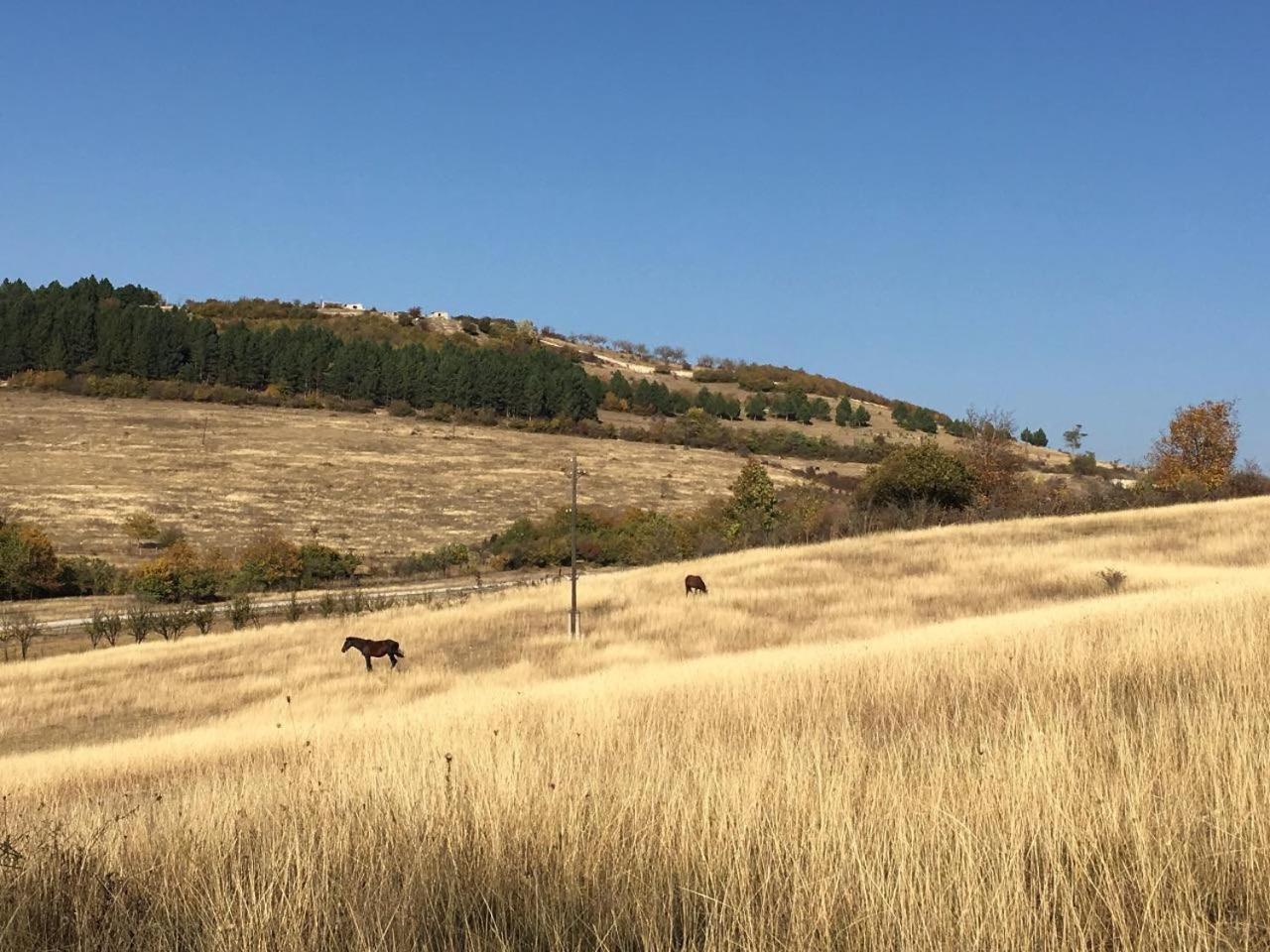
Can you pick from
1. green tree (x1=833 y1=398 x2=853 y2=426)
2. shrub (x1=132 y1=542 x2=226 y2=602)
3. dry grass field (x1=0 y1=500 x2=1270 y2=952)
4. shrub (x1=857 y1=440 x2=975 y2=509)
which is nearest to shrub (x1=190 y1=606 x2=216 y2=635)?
shrub (x1=132 y1=542 x2=226 y2=602)

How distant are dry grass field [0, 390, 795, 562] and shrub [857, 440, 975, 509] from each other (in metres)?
24.9

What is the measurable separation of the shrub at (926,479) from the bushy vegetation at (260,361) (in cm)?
7175

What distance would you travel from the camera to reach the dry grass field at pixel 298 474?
7062 cm

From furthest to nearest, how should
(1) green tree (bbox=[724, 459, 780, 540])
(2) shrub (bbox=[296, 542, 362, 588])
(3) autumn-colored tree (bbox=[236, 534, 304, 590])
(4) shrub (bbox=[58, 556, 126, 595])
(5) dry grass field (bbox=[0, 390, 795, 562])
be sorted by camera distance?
1. (5) dry grass field (bbox=[0, 390, 795, 562])
2. (1) green tree (bbox=[724, 459, 780, 540])
3. (2) shrub (bbox=[296, 542, 362, 588])
4. (3) autumn-colored tree (bbox=[236, 534, 304, 590])
5. (4) shrub (bbox=[58, 556, 126, 595])

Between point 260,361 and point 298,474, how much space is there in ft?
159

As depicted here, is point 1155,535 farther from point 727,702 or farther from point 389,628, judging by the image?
point 727,702

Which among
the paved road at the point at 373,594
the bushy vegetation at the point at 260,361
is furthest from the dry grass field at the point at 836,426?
the paved road at the point at 373,594

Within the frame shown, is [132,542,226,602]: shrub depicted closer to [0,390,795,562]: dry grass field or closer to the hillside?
[0,390,795,562]: dry grass field

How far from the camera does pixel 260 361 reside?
128 metres

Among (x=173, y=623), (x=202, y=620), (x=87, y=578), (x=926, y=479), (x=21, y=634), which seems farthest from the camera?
(x=926, y=479)

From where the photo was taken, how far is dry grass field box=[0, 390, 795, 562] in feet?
232

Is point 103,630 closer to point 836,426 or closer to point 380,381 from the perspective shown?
point 380,381

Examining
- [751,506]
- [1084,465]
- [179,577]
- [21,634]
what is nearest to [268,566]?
[179,577]

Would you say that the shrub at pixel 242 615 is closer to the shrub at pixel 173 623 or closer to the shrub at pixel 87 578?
the shrub at pixel 173 623
